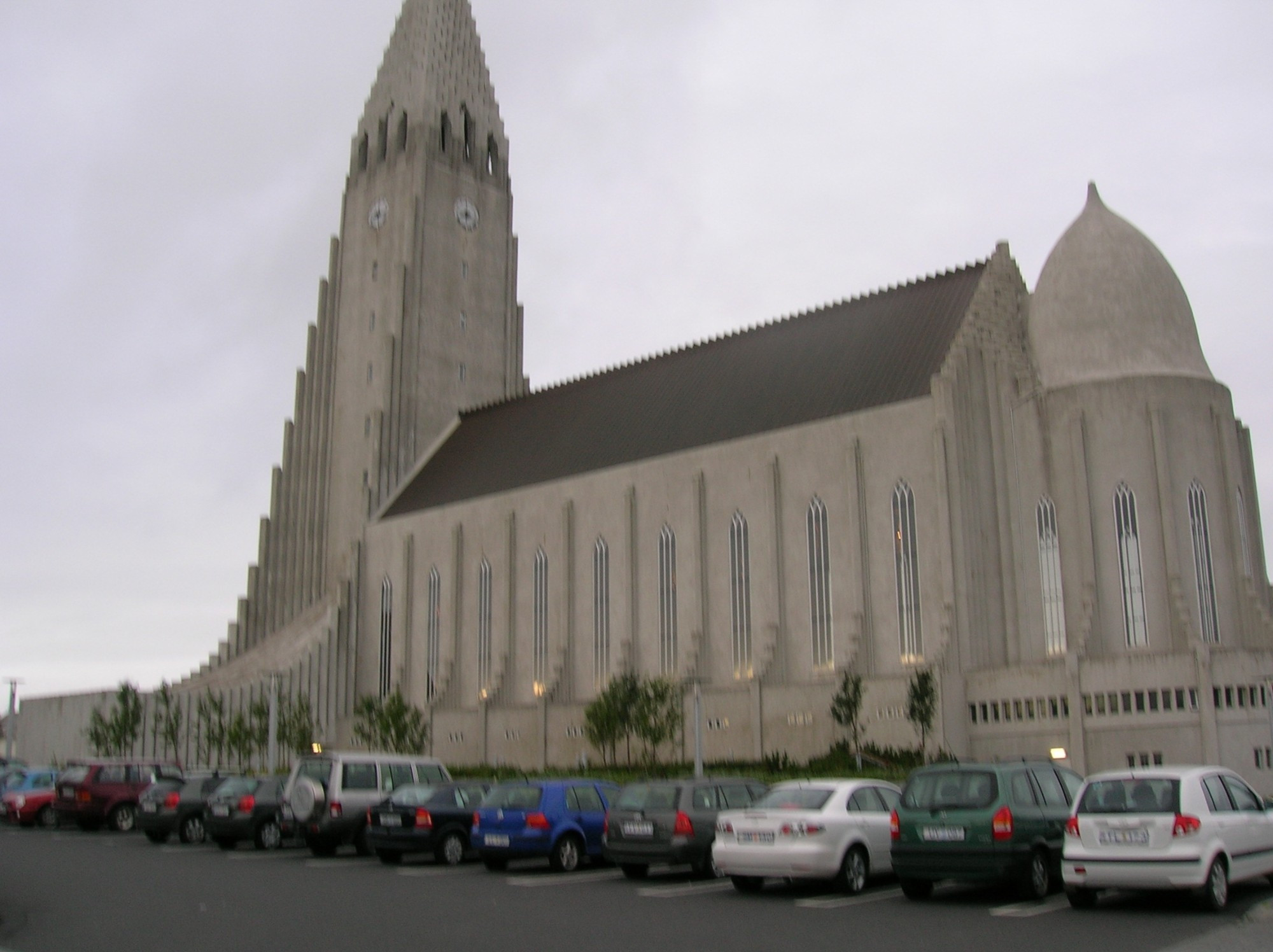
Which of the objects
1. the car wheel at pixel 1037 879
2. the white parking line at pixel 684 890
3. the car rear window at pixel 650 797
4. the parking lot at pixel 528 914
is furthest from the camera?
the car rear window at pixel 650 797

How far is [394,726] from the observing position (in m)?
46.7

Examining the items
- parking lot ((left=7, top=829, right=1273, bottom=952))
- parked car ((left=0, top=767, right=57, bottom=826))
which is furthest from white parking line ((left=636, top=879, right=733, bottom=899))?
parked car ((left=0, top=767, right=57, bottom=826))

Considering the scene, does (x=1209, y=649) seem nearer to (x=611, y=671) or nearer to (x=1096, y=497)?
(x=1096, y=497)

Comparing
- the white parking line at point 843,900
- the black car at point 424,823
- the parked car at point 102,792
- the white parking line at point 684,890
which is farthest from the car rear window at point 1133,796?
the parked car at point 102,792

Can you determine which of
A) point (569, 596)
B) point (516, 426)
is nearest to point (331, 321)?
point (516, 426)

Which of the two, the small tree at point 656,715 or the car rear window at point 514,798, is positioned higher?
the small tree at point 656,715

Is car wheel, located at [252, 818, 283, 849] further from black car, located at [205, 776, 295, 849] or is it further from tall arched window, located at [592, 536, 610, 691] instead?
tall arched window, located at [592, 536, 610, 691]

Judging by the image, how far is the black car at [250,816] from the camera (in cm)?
2336

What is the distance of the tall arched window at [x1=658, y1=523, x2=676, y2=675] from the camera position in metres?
43.6

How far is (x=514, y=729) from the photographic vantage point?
47.3 metres

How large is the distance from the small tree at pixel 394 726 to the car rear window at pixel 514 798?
2840cm

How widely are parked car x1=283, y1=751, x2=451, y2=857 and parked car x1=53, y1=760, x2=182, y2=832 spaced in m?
8.28

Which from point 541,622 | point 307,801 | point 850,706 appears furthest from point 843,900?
point 541,622

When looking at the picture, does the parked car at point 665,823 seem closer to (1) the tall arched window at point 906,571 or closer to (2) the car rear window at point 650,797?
(2) the car rear window at point 650,797
